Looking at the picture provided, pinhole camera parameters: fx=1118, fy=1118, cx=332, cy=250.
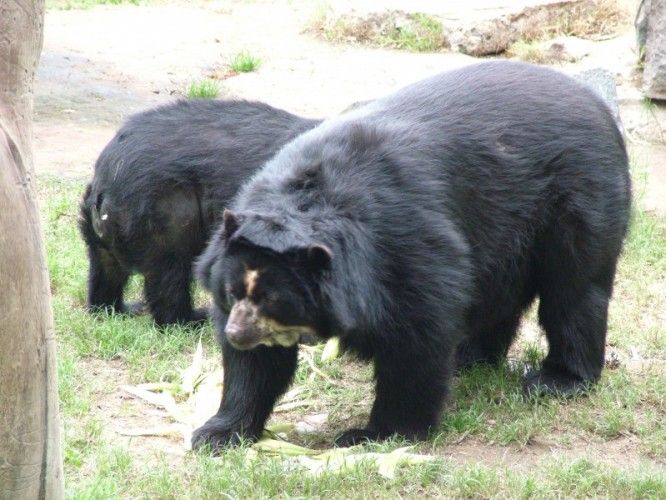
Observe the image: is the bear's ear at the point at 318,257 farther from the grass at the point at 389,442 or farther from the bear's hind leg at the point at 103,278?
the bear's hind leg at the point at 103,278

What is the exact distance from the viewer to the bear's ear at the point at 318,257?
184 inches

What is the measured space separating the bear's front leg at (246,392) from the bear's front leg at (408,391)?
402mm

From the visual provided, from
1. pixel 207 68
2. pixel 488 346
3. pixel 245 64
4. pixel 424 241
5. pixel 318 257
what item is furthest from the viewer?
pixel 207 68

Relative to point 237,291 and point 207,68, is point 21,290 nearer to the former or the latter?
point 237,291

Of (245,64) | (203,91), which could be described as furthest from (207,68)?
(203,91)

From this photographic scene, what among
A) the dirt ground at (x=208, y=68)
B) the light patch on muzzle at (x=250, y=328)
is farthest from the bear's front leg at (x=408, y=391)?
the dirt ground at (x=208, y=68)

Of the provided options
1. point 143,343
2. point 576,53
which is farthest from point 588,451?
point 576,53

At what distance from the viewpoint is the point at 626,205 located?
6.03 metres

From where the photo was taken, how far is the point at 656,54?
1034 cm

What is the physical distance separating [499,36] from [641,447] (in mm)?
8514

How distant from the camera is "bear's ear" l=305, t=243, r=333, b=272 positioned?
4672 millimetres

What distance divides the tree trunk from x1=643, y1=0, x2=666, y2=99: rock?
7.68 meters

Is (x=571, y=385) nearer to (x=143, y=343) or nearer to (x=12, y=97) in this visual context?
(x=143, y=343)

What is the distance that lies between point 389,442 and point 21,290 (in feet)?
7.31
